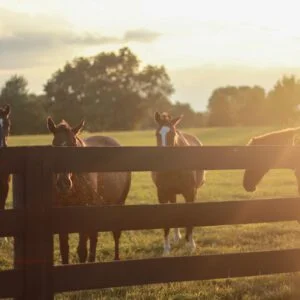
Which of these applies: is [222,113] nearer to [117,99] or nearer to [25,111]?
[117,99]

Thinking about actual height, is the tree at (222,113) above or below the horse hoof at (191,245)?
above

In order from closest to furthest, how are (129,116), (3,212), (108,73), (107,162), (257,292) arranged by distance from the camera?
(3,212) < (107,162) < (257,292) < (129,116) < (108,73)

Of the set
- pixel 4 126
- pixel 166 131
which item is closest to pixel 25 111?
pixel 4 126

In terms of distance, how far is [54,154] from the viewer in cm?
499

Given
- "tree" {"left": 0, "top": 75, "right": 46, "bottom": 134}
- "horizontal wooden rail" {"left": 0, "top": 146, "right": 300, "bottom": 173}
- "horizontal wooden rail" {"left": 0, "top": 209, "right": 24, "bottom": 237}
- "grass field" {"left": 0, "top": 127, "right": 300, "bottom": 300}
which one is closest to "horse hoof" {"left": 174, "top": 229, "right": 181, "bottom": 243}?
"grass field" {"left": 0, "top": 127, "right": 300, "bottom": 300}

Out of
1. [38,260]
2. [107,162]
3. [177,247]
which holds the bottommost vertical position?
[177,247]

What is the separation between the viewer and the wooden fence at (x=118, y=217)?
491cm

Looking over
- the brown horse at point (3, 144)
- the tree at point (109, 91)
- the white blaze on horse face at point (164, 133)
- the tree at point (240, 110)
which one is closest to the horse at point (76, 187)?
the white blaze on horse face at point (164, 133)

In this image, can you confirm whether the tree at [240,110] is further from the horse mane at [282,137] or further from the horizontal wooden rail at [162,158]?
the horizontal wooden rail at [162,158]

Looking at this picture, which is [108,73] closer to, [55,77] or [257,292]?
[55,77]

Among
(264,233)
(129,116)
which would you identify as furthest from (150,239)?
(129,116)

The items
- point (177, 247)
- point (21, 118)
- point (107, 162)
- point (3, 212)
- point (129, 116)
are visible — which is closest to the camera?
point (3, 212)

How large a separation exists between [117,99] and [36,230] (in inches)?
3647

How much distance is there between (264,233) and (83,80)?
90.8m
